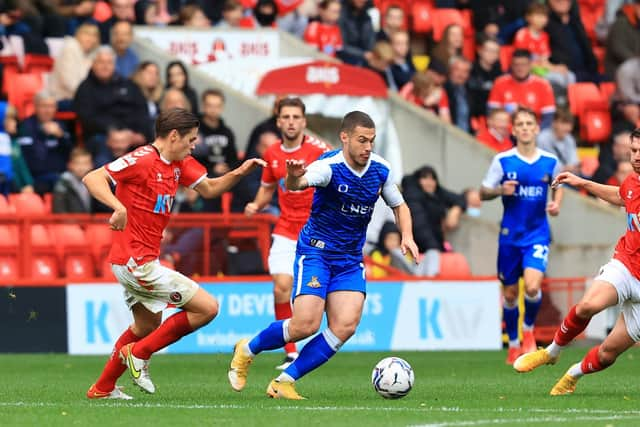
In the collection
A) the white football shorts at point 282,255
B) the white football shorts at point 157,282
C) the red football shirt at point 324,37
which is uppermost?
the red football shirt at point 324,37

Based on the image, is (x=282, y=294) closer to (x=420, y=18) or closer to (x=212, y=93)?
(x=212, y=93)

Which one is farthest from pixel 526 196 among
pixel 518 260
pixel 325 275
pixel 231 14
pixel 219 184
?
pixel 231 14

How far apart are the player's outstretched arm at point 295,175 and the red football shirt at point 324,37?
1286cm

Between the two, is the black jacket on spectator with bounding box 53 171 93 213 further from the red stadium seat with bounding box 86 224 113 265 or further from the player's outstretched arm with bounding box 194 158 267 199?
the player's outstretched arm with bounding box 194 158 267 199

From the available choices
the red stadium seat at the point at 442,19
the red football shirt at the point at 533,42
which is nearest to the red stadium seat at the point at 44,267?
the red stadium seat at the point at 442,19

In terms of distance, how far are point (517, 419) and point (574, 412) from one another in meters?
0.69

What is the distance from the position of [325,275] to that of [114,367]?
1.65m

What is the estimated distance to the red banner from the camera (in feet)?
69.8

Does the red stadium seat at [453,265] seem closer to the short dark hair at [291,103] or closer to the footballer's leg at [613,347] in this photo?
the short dark hair at [291,103]

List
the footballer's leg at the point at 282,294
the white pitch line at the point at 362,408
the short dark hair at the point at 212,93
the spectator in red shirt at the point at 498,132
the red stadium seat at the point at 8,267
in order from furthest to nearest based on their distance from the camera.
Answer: the spectator in red shirt at the point at 498,132, the short dark hair at the point at 212,93, the red stadium seat at the point at 8,267, the footballer's leg at the point at 282,294, the white pitch line at the point at 362,408

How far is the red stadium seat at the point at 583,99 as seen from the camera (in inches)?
944

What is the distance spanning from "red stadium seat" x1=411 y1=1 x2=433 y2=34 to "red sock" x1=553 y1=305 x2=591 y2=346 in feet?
44.9

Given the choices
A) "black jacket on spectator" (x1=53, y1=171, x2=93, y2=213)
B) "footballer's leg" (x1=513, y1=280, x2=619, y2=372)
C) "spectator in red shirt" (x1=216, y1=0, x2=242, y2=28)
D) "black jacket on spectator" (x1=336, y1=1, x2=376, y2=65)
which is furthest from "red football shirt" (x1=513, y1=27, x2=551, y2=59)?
"footballer's leg" (x1=513, y1=280, x2=619, y2=372)

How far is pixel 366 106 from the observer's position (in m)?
21.4
